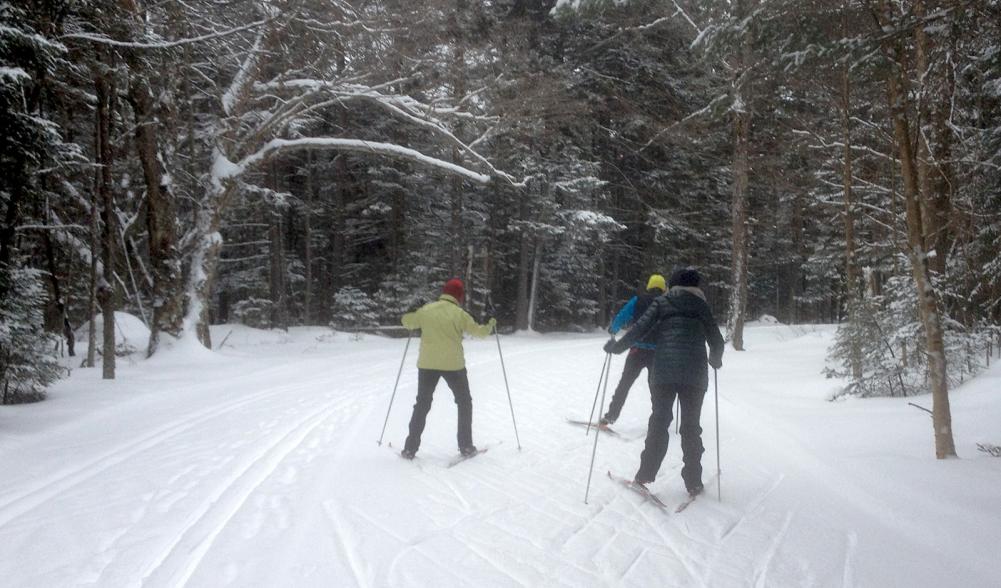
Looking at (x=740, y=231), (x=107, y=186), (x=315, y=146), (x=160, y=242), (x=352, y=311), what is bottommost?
(x=352, y=311)

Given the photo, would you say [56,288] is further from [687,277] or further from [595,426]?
[687,277]

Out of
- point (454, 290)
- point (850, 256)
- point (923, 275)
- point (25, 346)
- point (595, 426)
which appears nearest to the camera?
point (923, 275)

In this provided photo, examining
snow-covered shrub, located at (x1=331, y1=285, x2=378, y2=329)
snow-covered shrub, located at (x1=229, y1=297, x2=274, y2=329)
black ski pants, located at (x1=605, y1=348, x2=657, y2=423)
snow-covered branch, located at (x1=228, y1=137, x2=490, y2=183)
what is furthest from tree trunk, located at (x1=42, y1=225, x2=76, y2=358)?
snow-covered shrub, located at (x1=331, y1=285, x2=378, y2=329)

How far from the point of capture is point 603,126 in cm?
2730

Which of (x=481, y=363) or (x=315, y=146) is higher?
(x=315, y=146)

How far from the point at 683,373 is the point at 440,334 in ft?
7.91

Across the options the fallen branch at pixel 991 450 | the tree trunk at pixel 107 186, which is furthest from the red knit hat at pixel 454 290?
the tree trunk at pixel 107 186

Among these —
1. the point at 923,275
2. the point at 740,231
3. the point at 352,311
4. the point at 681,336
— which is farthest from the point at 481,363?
the point at 352,311

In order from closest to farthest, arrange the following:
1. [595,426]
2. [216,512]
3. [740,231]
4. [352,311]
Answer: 1. [216,512]
2. [595,426]
3. [740,231]
4. [352,311]

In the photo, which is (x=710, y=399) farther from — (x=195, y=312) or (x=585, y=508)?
(x=195, y=312)

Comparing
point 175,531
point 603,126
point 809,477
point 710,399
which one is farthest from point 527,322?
point 175,531

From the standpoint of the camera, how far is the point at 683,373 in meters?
5.25

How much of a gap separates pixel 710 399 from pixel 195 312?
12197 mm

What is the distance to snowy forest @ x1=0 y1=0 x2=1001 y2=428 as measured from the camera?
286 inches
